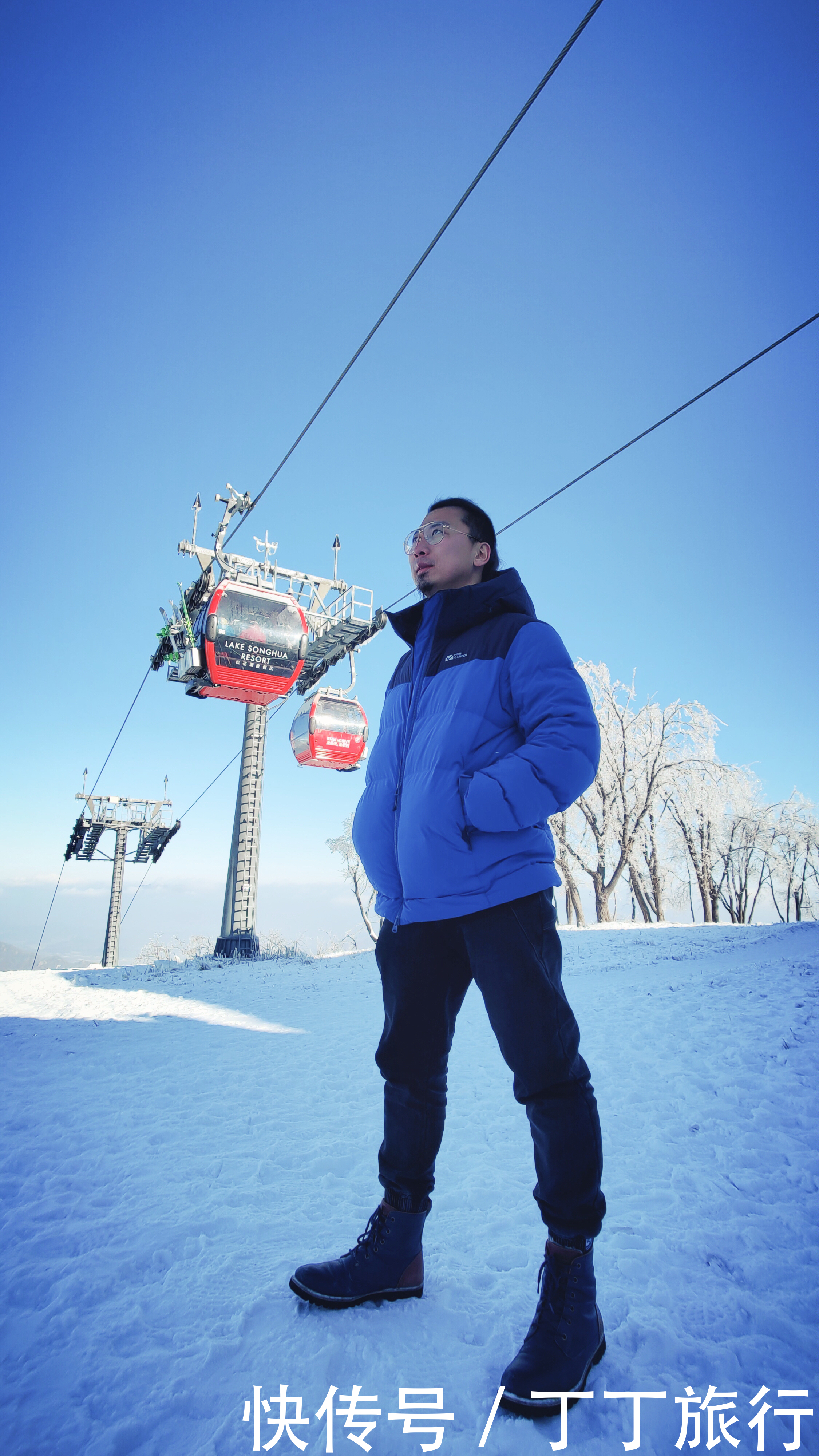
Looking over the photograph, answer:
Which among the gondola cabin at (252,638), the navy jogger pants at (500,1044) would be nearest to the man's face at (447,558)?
the navy jogger pants at (500,1044)

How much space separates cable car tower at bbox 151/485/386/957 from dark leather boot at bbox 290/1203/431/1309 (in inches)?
393

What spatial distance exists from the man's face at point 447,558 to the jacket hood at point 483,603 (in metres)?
0.11

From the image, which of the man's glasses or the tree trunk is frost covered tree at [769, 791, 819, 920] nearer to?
the tree trunk

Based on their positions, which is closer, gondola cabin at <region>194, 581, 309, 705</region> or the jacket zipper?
the jacket zipper

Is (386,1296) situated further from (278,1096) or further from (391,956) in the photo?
(278,1096)

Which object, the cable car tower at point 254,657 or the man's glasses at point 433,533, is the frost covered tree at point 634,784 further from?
the man's glasses at point 433,533

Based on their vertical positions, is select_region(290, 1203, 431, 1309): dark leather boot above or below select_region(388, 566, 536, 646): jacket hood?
below

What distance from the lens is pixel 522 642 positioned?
173 centimetres

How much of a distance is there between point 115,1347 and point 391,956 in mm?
1110

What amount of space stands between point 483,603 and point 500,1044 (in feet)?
4.03

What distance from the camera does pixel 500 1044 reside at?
133 centimetres

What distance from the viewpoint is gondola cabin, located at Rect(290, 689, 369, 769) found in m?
12.6

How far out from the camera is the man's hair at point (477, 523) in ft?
6.98

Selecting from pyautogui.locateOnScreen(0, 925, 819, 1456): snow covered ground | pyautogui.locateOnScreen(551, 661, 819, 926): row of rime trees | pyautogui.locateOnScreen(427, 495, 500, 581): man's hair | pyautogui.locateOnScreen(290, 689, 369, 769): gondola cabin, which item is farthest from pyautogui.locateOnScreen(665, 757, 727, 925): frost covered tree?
pyautogui.locateOnScreen(427, 495, 500, 581): man's hair
